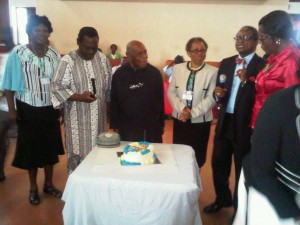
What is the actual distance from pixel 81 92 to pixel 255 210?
171cm

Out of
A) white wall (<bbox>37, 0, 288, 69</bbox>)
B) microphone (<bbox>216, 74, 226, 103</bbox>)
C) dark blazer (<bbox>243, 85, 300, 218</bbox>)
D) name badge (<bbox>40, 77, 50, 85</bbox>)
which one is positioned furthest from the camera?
white wall (<bbox>37, 0, 288, 69</bbox>)

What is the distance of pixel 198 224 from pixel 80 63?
4.92 ft

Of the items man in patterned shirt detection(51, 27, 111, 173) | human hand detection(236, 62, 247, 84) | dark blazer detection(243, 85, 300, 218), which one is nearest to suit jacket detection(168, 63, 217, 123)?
human hand detection(236, 62, 247, 84)

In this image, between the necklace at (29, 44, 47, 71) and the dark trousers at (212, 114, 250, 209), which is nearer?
the dark trousers at (212, 114, 250, 209)

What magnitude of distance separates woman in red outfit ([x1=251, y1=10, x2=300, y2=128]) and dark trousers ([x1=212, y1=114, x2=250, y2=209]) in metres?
0.54

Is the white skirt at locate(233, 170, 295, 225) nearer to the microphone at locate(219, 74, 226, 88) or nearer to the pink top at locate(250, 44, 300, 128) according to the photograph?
the pink top at locate(250, 44, 300, 128)

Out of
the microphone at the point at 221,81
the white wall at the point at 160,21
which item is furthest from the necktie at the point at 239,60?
the white wall at the point at 160,21

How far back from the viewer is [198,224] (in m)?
1.82

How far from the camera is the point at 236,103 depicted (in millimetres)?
2258

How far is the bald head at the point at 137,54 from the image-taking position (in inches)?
95.8

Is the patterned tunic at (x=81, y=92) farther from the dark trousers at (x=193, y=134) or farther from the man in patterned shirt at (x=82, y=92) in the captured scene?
the dark trousers at (x=193, y=134)

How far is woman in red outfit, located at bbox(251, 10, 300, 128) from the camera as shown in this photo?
1.81 meters

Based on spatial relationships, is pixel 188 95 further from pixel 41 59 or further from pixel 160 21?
pixel 160 21

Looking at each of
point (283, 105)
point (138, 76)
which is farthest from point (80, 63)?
point (283, 105)
